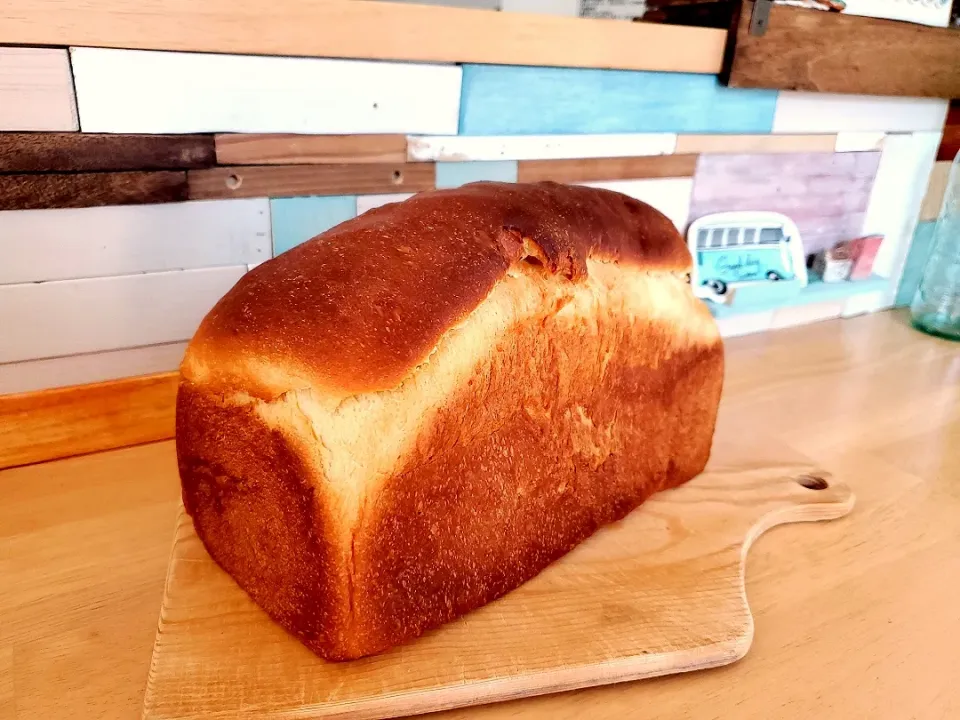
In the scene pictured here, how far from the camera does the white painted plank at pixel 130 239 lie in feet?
2.35

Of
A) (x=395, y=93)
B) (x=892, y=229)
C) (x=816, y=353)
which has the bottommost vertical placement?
(x=816, y=353)

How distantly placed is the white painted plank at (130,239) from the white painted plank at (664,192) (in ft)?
1.68

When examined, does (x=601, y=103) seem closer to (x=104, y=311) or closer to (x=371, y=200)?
(x=371, y=200)

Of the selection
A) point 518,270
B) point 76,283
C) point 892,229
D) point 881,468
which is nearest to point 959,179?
point 892,229

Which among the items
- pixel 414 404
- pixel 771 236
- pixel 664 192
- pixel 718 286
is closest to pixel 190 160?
pixel 414 404

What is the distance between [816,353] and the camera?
1.29 m

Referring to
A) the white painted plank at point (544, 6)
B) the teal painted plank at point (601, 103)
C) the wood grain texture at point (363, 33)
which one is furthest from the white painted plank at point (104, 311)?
the white painted plank at point (544, 6)

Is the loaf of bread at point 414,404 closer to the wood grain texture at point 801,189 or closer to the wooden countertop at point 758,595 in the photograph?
the wooden countertop at point 758,595

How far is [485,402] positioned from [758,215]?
885 mm

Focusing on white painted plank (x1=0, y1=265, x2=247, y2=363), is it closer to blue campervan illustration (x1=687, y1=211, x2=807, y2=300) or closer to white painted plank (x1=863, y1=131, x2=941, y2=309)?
blue campervan illustration (x1=687, y1=211, x2=807, y2=300)

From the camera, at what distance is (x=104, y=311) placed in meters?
0.77

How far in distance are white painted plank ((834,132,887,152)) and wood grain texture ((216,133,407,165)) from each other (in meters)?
0.87

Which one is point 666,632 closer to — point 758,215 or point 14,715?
point 14,715

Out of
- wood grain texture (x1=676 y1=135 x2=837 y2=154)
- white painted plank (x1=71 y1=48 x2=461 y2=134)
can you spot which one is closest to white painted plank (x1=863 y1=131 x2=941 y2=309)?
wood grain texture (x1=676 y1=135 x2=837 y2=154)
